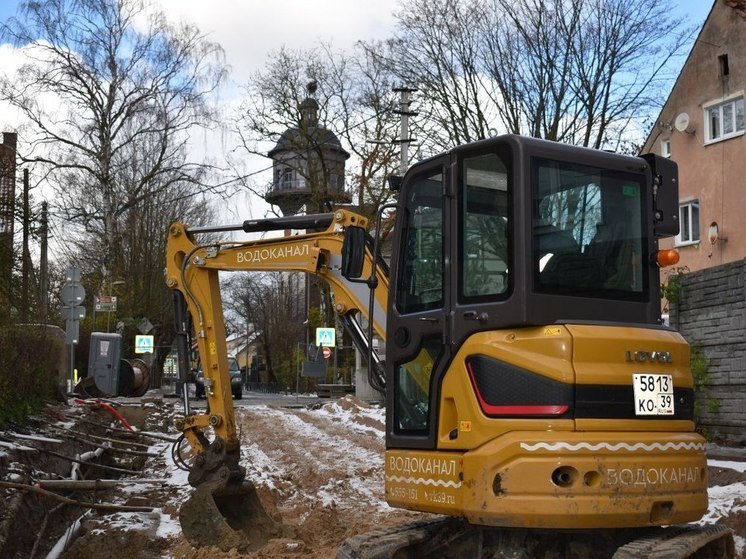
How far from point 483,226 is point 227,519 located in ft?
15.6

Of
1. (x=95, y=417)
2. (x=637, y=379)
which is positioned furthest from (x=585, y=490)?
(x=95, y=417)

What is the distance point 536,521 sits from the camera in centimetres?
542

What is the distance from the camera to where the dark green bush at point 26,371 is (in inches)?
538

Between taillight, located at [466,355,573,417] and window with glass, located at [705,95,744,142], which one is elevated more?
window with glass, located at [705,95,744,142]

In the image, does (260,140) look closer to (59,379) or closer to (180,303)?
(59,379)

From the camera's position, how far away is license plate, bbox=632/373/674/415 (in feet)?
18.8

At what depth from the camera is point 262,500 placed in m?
11.3

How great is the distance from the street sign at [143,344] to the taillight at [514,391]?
3726cm

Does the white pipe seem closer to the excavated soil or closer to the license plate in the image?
the excavated soil

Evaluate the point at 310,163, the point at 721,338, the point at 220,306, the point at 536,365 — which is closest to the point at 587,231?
the point at 536,365

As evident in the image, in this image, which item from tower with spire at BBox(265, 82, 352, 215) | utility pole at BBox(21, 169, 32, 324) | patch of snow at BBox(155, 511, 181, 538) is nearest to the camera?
patch of snow at BBox(155, 511, 181, 538)

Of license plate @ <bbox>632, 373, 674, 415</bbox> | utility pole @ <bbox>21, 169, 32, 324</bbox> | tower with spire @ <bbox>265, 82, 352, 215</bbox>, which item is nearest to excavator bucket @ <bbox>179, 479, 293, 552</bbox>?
license plate @ <bbox>632, 373, 674, 415</bbox>

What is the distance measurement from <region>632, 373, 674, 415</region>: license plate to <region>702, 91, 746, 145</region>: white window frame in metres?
22.8

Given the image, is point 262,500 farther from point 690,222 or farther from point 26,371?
point 690,222
